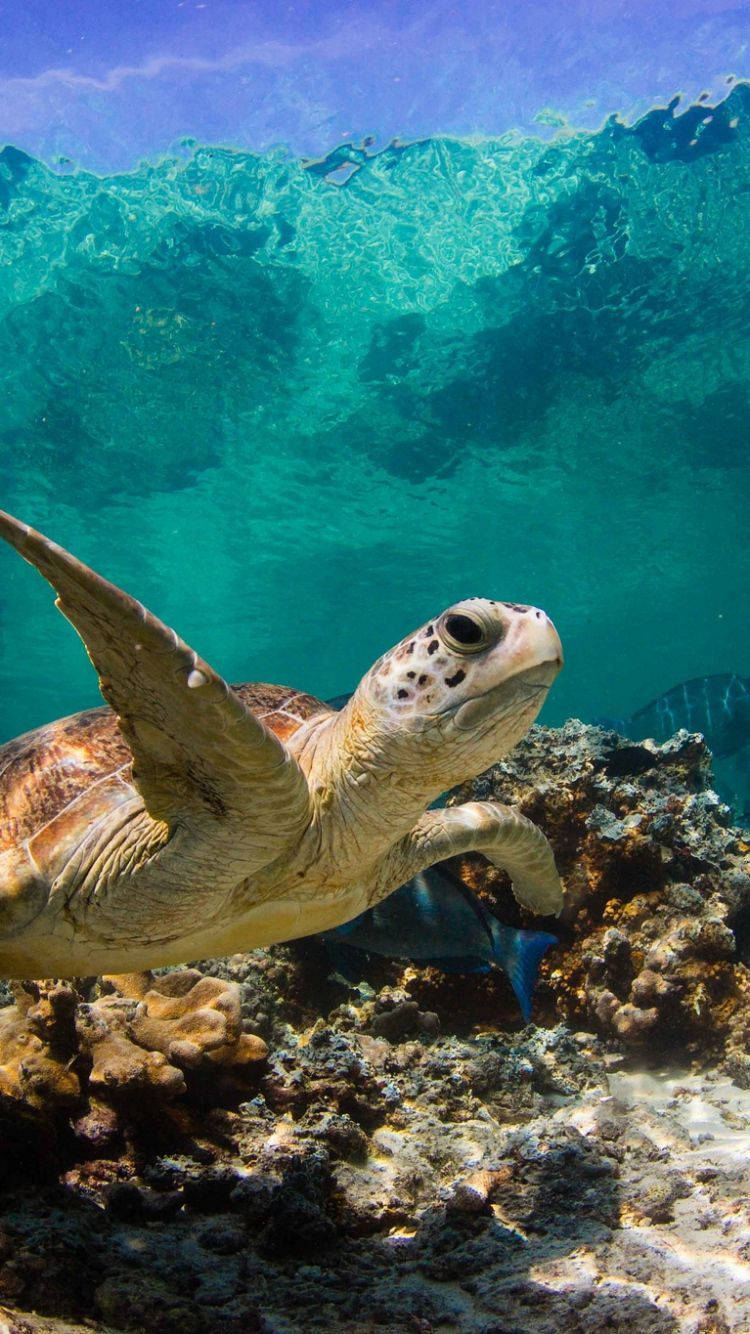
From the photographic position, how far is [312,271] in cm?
1134

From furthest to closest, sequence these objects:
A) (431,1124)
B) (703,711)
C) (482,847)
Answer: (703,711), (482,847), (431,1124)

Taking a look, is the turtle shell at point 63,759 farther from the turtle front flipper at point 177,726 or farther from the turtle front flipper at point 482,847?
the turtle front flipper at point 482,847

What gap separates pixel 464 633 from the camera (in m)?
1.74

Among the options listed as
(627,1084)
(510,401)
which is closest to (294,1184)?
(627,1084)

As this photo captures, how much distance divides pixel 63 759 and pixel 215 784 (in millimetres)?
956

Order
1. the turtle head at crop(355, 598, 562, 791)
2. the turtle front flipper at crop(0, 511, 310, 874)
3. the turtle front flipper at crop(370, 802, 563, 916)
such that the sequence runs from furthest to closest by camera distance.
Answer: the turtle front flipper at crop(370, 802, 563, 916), the turtle head at crop(355, 598, 562, 791), the turtle front flipper at crop(0, 511, 310, 874)

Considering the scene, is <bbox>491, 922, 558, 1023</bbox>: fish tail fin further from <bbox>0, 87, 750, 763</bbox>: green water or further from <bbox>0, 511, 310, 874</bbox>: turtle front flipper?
<bbox>0, 87, 750, 763</bbox>: green water

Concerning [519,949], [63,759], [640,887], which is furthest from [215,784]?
[640,887]

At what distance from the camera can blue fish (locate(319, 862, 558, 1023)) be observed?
3244mm

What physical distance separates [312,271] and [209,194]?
200 centimetres

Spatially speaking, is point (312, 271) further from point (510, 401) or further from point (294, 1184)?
point (294, 1184)

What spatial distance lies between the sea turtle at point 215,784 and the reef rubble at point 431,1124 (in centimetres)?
45

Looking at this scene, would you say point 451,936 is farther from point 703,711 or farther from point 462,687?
point 703,711

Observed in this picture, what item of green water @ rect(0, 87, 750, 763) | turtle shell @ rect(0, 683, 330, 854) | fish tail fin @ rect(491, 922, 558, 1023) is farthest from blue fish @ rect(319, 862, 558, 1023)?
green water @ rect(0, 87, 750, 763)
